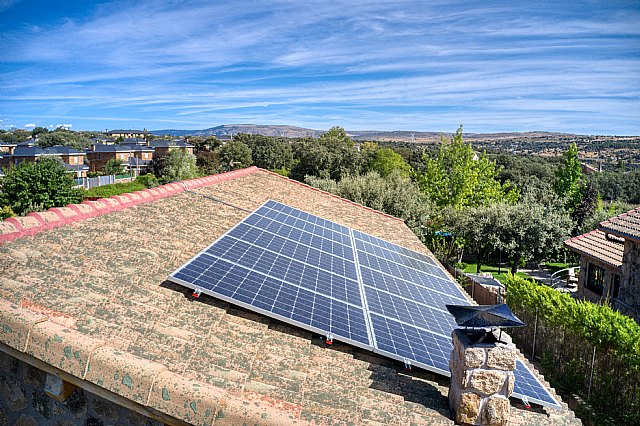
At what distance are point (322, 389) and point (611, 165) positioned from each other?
107467 mm

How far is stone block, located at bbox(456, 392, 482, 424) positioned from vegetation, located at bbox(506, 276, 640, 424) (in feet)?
27.5

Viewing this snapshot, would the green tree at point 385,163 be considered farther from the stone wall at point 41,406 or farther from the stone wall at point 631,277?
the stone wall at point 41,406

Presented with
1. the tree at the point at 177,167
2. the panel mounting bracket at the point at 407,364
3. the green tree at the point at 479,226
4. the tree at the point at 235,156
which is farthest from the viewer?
the tree at the point at 235,156

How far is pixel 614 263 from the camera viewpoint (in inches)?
814

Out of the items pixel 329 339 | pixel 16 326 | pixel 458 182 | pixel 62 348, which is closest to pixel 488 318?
pixel 329 339

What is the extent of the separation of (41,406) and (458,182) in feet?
132

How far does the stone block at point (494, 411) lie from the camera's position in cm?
539

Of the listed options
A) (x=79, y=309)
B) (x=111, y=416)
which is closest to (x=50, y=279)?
(x=79, y=309)

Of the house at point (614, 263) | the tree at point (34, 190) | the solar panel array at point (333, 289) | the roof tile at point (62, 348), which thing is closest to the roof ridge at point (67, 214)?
the solar panel array at point (333, 289)

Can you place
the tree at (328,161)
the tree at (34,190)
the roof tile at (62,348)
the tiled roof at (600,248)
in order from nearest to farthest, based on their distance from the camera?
1. the roof tile at (62,348)
2. the tiled roof at (600,248)
3. the tree at (34,190)
4. the tree at (328,161)

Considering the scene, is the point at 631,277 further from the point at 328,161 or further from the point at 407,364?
the point at 328,161

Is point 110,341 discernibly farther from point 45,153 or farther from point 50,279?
point 45,153

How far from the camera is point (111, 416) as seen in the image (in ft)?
15.7

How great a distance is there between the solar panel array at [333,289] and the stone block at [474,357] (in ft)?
4.03
